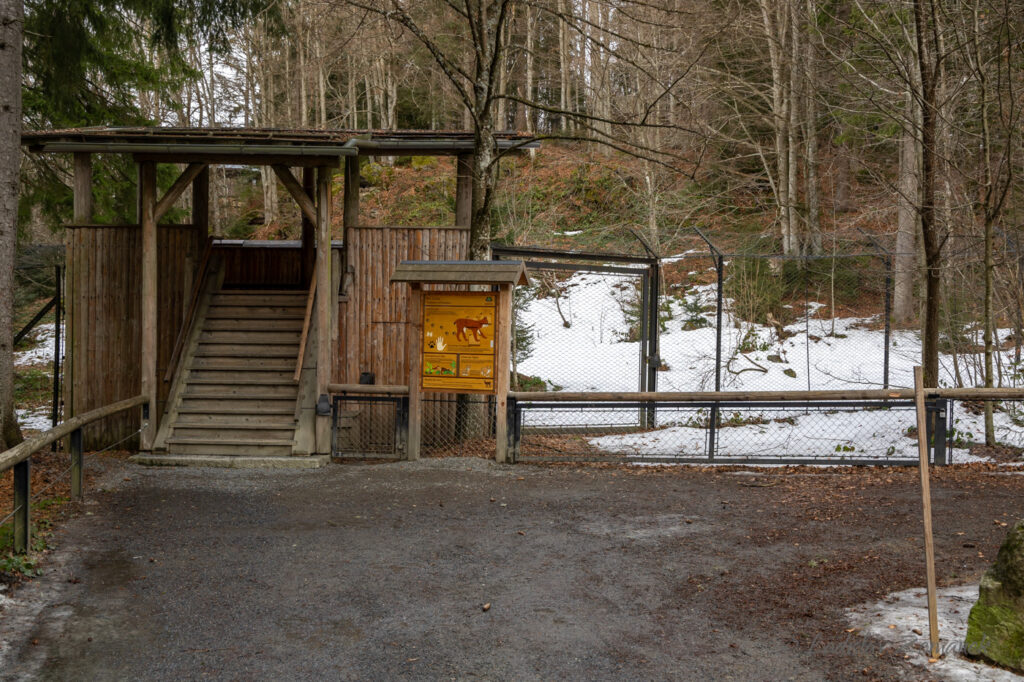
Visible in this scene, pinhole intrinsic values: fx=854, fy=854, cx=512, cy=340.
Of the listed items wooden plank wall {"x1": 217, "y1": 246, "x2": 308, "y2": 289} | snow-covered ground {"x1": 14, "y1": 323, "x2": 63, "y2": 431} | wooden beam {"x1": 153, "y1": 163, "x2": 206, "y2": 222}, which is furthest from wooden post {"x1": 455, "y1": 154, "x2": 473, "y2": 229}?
snow-covered ground {"x1": 14, "y1": 323, "x2": 63, "y2": 431}

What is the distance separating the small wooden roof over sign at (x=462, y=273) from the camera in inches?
381

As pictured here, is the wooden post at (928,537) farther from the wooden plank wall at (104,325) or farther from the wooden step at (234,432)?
the wooden plank wall at (104,325)

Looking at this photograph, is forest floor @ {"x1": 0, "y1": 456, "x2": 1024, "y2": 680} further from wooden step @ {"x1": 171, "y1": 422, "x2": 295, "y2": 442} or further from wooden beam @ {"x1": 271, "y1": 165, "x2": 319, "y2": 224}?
wooden beam @ {"x1": 271, "y1": 165, "x2": 319, "y2": 224}

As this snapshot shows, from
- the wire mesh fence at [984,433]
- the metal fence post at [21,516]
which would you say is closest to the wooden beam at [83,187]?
the metal fence post at [21,516]

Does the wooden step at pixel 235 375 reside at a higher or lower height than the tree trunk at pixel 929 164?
lower

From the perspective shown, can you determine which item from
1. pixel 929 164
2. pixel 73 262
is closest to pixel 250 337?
pixel 73 262

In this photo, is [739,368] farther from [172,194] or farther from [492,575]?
[492,575]

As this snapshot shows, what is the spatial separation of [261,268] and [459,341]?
606cm

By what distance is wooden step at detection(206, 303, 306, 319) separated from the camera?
41.2ft

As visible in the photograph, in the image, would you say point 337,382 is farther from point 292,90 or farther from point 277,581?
point 292,90

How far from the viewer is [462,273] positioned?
9789 millimetres

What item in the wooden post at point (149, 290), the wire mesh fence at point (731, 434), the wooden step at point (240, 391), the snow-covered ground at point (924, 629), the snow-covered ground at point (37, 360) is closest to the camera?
the snow-covered ground at point (924, 629)

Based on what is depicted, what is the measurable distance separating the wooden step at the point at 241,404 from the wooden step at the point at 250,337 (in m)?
1.08

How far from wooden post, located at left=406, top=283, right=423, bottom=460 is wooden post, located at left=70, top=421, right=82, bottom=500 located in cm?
362
